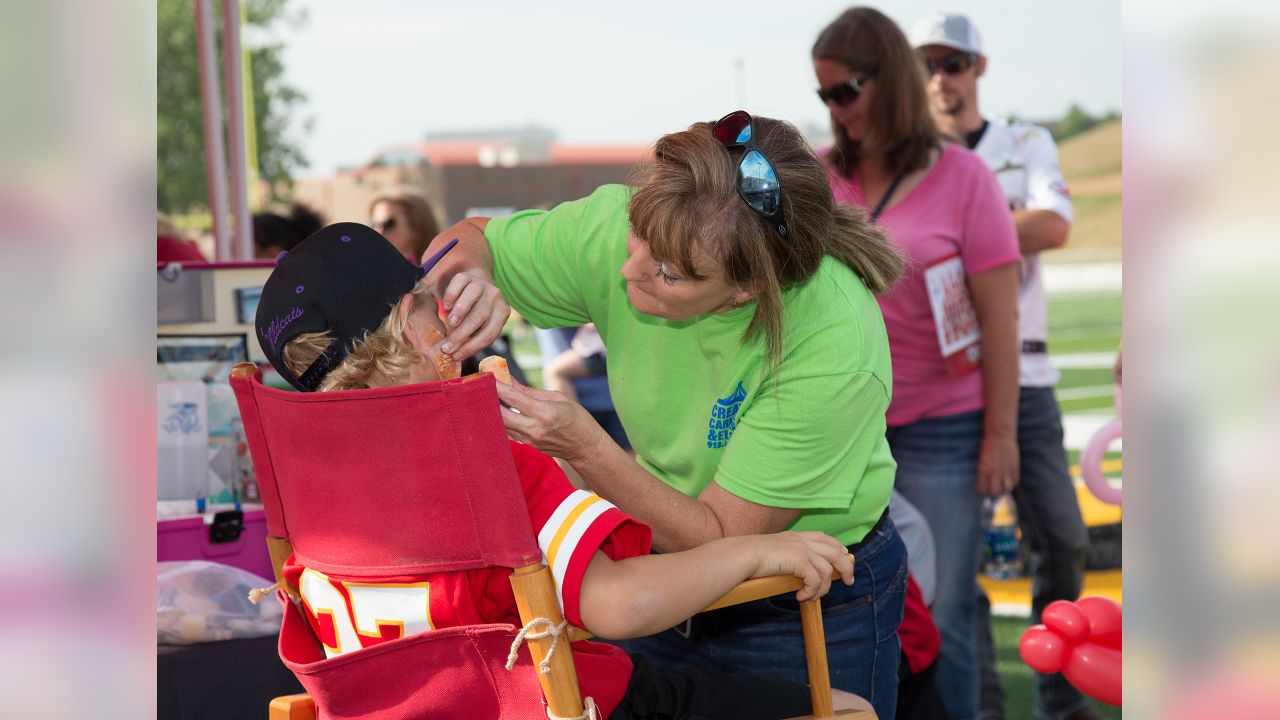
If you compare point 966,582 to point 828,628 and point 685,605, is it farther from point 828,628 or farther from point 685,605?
point 685,605

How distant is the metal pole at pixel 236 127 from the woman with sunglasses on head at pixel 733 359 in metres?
2.97

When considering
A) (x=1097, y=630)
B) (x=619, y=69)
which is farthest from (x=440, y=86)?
(x=1097, y=630)

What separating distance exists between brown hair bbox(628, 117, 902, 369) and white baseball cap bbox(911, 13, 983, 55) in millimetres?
1853

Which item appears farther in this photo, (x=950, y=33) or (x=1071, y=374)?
(x=1071, y=374)

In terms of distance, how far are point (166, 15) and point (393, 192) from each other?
1457 centimetres

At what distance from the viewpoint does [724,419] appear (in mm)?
1878

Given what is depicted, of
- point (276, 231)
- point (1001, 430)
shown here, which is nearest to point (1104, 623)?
point (1001, 430)

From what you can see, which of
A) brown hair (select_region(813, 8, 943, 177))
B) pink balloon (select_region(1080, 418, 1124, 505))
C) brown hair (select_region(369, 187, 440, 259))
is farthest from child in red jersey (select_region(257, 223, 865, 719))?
brown hair (select_region(369, 187, 440, 259))

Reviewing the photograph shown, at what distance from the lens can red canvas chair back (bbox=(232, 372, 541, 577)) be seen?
1441mm

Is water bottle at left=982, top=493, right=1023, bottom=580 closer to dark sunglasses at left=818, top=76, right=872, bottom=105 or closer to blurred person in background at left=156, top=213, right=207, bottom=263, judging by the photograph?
dark sunglasses at left=818, top=76, right=872, bottom=105

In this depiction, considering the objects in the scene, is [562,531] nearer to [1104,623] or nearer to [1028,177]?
[1104,623]

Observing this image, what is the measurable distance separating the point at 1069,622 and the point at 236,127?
4003 mm

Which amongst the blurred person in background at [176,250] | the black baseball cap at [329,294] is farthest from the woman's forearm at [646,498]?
the blurred person in background at [176,250]

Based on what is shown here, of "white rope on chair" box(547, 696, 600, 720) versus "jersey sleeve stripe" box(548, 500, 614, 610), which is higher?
"jersey sleeve stripe" box(548, 500, 614, 610)
